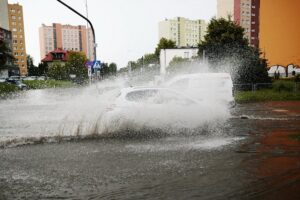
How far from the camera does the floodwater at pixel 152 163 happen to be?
5.10m

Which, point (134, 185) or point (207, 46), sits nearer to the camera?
point (134, 185)

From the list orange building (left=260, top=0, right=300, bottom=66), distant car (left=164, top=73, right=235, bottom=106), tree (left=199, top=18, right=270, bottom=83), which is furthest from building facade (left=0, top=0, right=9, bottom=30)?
distant car (left=164, top=73, right=235, bottom=106)

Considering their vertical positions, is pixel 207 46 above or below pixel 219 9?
below

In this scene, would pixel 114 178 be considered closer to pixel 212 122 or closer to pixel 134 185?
pixel 134 185

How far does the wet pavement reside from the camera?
5.05 m

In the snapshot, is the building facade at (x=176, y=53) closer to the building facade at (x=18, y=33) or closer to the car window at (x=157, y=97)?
the building facade at (x=18, y=33)

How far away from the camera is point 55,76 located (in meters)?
82.7

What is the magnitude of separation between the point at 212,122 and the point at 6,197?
703 cm

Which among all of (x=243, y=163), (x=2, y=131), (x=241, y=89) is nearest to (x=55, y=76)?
(x=241, y=89)

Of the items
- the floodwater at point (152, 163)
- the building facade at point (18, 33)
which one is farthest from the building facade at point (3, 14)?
the floodwater at point (152, 163)

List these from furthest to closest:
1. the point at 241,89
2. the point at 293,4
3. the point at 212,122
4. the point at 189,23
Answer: the point at 189,23, the point at 293,4, the point at 241,89, the point at 212,122

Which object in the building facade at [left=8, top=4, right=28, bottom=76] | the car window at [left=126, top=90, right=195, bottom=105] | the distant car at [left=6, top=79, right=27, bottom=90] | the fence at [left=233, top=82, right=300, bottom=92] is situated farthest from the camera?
the building facade at [left=8, top=4, right=28, bottom=76]

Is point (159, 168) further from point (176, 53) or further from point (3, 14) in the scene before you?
point (3, 14)

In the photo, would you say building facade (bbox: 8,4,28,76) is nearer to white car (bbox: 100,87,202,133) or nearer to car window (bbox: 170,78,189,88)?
car window (bbox: 170,78,189,88)
